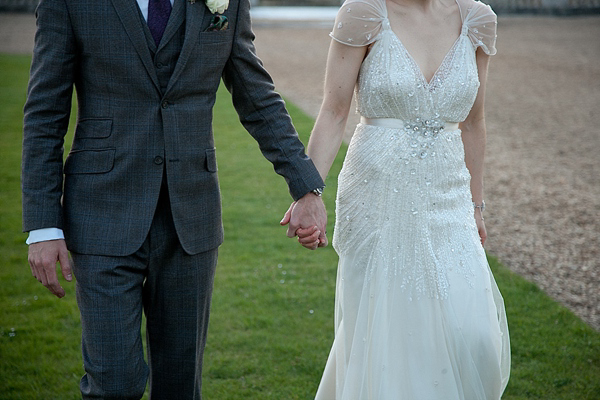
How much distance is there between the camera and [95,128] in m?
2.64

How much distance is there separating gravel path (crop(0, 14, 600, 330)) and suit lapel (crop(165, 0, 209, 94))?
374cm

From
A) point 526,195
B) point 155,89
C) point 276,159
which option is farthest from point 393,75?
point 526,195

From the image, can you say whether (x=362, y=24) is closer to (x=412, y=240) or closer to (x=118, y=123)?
(x=412, y=240)

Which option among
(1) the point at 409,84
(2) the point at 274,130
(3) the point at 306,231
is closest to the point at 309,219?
(3) the point at 306,231

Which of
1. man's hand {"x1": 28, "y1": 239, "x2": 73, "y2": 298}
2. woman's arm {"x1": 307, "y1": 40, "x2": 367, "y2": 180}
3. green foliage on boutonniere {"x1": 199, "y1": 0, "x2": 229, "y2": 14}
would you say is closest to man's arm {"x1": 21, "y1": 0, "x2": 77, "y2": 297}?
man's hand {"x1": 28, "y1": 239, "x2": 73, "y2": 298}

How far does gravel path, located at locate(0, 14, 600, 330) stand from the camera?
6305 mm

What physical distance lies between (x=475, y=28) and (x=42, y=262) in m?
2.07

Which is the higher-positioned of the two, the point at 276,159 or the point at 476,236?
the point at 276,159

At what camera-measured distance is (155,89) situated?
264cm

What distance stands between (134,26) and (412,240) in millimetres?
1423

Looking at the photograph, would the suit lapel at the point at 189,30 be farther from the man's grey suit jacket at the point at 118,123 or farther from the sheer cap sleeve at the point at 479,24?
the sheer cap sleeve at the point at 479,24

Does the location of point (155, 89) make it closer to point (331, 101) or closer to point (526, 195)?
point (331, 101)

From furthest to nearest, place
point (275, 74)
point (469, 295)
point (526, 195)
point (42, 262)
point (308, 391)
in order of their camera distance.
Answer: point (275, 74) → point (526, 195) → point (308, 391) → point (469, 295) → point (42, 262)

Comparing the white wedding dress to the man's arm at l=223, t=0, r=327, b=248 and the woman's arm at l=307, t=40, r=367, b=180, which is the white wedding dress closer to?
the woman's arm at l=307, t=40, r=367, b=180
